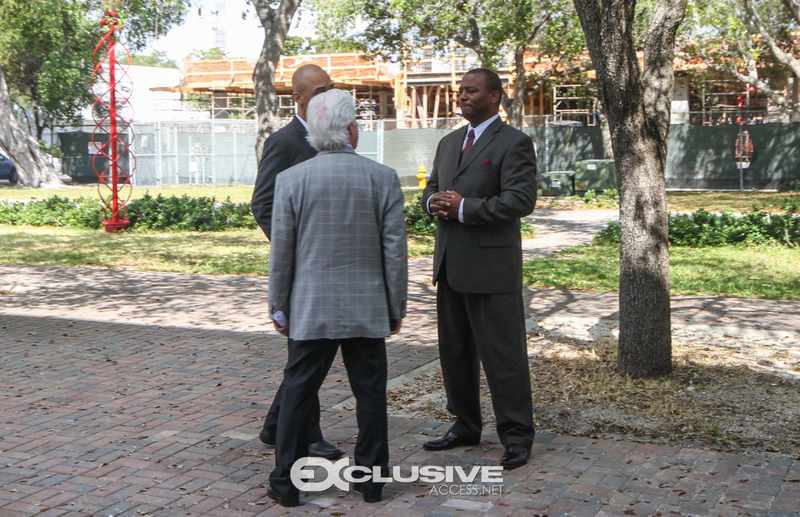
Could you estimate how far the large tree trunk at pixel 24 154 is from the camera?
99.5 ft

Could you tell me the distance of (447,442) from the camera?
176 inches

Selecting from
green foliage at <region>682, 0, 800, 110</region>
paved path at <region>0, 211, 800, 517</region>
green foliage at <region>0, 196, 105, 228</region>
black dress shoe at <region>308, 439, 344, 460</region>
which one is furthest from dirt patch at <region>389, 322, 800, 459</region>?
green foliage at <region>682, 0, 800, 110</region>

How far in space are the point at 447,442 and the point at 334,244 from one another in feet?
4.73

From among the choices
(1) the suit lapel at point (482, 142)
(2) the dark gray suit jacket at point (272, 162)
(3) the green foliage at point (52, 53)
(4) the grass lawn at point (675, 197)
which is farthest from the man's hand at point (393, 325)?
(3) the green foliage at point (52, 53)

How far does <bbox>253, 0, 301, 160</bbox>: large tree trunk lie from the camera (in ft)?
49.3

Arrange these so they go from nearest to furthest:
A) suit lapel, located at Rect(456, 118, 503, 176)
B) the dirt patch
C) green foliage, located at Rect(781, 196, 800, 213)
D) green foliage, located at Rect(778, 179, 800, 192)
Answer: suit lapel, located at Rect(456, 118, 503, 176), the dirt patch, green foliage, located at Rect(781, 196, 800, 213), green foliage, located at Rect(778, 179, 800, 192)

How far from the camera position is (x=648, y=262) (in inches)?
218

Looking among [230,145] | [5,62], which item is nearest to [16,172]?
[5,62]

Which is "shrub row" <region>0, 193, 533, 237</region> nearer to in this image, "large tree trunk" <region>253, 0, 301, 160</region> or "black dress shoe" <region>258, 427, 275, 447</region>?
"large tree trunk" <region>253, 0, 301, 160</region>

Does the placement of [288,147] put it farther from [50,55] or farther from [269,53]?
[50,55]

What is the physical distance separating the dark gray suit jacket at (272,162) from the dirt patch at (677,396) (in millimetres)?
1724

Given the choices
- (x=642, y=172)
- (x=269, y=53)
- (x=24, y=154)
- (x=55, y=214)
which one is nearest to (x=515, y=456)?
(x=642, y=172)

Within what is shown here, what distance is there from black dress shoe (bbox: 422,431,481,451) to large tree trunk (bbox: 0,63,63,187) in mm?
29747

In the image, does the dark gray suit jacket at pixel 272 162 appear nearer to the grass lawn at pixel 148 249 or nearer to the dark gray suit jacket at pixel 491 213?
the dark gray suit jacket at pixel 491 213
